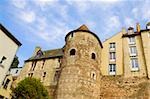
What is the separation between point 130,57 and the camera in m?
26.1

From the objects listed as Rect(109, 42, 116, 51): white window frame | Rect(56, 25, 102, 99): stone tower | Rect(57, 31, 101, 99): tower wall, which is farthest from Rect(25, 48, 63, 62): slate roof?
Rect(109, 42, 116, 51): white window frame

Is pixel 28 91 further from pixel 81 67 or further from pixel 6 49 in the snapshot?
pixel 81 67

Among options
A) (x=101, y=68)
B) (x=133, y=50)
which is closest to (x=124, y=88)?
(x=101, y=68)

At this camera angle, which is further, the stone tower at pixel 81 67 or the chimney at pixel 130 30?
the chimney at pixel 130 30

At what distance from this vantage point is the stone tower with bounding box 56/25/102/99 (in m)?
22.0

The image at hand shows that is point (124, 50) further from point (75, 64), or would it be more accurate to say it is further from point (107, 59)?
point (75, 64)

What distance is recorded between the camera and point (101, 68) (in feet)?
88.0

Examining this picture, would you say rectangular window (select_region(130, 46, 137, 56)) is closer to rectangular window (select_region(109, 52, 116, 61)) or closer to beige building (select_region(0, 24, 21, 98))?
rectangular window (select_region(109, 52, 116, 61))

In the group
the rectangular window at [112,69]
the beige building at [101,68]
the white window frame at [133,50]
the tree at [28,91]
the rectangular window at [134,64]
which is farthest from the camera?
the white window frame at [133,50]

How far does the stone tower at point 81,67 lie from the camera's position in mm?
22031

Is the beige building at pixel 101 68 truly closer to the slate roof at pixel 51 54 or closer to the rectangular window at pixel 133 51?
the rectangular window at pixel 133 51

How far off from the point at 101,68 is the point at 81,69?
15.0 feet

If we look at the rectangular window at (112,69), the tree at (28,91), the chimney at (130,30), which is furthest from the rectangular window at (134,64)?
the tree at (28,91)

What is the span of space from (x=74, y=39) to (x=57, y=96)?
805 centimetres
